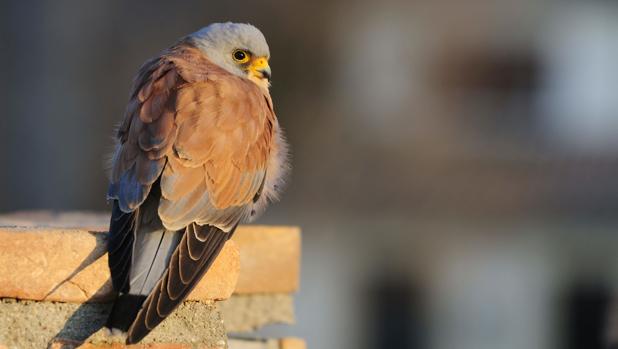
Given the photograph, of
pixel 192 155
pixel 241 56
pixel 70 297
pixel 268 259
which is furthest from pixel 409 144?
pixel 70 297

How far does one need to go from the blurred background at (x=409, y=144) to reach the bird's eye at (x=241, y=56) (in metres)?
5.28

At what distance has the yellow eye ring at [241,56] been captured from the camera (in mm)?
3470

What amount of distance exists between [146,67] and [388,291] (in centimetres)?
636

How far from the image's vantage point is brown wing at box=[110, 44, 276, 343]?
232cm

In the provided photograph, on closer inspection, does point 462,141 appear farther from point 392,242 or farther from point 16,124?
point 16,124

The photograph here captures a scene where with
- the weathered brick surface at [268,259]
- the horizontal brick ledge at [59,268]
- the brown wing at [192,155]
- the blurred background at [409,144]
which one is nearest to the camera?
the horizontal brick ledge at [59,268]

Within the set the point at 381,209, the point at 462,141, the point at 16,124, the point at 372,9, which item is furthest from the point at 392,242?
the point at 16,124

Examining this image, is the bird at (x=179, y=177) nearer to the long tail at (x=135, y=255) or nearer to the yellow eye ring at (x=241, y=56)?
the long tail at (x=135, y=255)

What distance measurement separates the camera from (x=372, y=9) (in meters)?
9.88

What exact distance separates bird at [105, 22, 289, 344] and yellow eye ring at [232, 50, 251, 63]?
0.24m

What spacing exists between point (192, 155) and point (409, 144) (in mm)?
6764

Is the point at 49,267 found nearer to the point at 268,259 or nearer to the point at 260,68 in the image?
the point at 268,259

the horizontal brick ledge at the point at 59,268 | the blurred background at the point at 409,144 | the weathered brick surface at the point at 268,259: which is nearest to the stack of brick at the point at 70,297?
the horizontal brick ledge at the point at 59,268

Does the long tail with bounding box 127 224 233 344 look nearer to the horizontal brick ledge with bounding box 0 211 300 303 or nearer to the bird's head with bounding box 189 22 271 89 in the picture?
the horizontal brick ledge with bounding box 0 211 300 303
